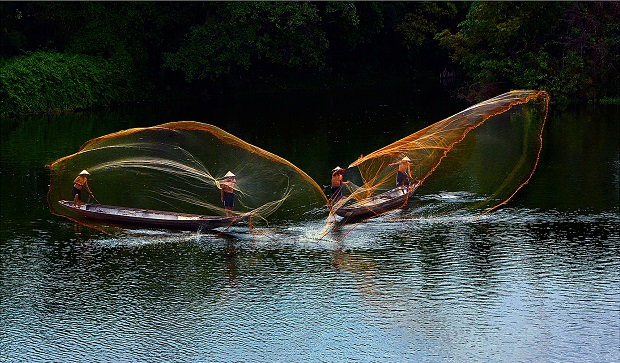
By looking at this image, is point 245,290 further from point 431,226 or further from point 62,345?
point 431,226

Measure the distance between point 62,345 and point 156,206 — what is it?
877 cm

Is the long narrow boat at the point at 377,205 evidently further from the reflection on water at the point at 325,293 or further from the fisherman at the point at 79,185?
the fisherman at the point at 79,185

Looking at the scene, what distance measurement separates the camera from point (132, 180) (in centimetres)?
2500

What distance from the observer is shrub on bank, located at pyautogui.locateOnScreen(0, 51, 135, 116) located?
45594 millimetres

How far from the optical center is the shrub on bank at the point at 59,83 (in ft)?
150

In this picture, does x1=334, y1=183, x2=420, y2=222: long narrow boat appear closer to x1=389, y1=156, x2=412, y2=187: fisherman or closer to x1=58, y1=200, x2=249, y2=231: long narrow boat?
x1=389, y1=156, x2=412, y2=187: fisherman

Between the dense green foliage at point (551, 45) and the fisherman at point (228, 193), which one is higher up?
the dense green foliage at point (551, 45)

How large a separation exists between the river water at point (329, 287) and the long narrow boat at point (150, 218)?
282mm

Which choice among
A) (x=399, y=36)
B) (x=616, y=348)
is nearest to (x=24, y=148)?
(x=616, y=348)

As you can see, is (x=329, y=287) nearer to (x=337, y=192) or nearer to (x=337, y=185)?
(x=337, y=192)

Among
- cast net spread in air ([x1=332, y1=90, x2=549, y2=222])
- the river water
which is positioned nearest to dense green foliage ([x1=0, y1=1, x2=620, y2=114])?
cast net spread in air ([x1=332, y1=90, x2=549, y2=222])

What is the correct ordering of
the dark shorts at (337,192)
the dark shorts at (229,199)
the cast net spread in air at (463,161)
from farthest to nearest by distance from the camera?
the dark shorts at (337,192) < the cast net spread in air at (463,161) < the dark shorts at (229,199)

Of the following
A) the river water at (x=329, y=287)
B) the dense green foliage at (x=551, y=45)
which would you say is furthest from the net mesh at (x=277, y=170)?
the dense green foliage at (x=551, y=45)

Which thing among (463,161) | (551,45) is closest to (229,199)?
(463,161)
